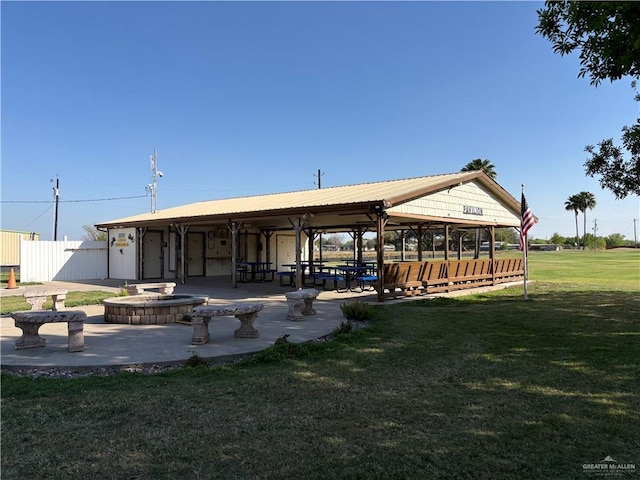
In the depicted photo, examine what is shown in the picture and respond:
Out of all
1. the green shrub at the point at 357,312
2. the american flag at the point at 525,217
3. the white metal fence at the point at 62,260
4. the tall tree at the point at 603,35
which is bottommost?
the green shrub at the point at 357,312

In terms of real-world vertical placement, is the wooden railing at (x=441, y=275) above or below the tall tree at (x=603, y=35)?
below

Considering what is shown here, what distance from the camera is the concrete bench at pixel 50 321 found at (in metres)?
5.89

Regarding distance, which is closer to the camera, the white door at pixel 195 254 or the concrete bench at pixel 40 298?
the concrete bench at pixel 40 298

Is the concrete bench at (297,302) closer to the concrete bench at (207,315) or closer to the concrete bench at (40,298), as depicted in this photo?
the concrete bench at (207,315)

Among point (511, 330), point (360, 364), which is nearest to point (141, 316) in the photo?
point (360, 364)

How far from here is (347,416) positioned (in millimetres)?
3734

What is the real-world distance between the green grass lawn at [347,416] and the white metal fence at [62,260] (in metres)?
18.5

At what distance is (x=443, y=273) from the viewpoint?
14.1 m

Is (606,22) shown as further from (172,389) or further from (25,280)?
(25,280)

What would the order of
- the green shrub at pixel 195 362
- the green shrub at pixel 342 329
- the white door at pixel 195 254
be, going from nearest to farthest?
the green shrub at pixel 195 362 → the green shrub at pixel 342 329 → the white door at pixel 195 254

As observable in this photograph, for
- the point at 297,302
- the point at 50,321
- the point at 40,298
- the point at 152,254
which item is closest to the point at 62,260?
the point at 152,254

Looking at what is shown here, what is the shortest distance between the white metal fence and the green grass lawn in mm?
18539

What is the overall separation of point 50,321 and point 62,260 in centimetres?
1743

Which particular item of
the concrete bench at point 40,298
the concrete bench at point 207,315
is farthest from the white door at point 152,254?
the concrete bench at point 207,315
